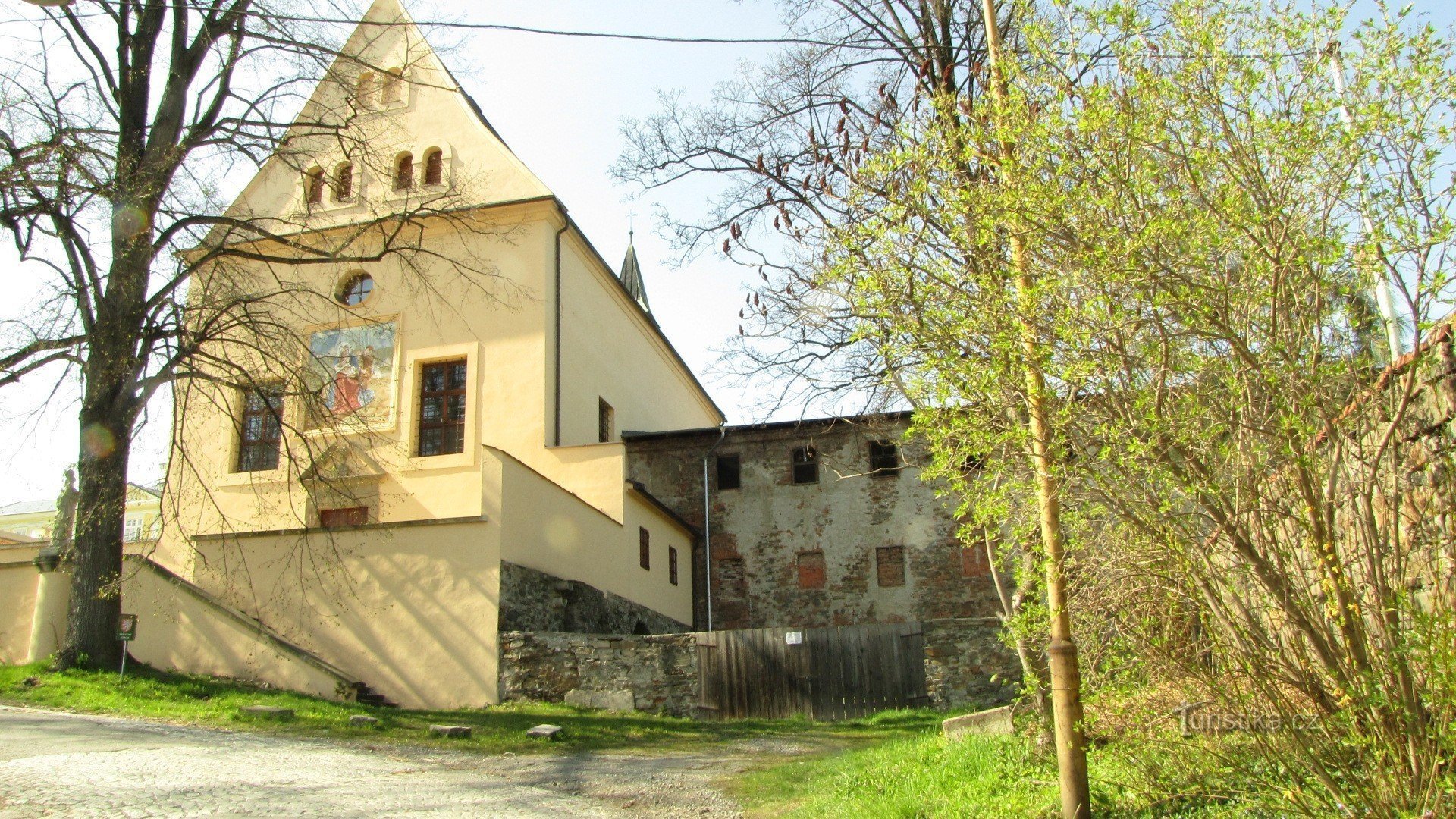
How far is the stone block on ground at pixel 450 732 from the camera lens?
39.5ft

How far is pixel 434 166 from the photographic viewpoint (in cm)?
2375

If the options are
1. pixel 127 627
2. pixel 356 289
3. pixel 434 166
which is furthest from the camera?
pixel 434 166

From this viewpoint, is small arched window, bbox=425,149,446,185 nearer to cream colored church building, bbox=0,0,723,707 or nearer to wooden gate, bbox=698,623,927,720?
cream colored church building, bbox=0,0,723,707

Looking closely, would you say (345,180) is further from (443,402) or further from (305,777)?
(305,777)

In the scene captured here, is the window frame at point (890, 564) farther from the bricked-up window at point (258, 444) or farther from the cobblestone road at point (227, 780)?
the cobblestone road at point (227, 780)

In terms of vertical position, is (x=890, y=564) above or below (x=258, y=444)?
below

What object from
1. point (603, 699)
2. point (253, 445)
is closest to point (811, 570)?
point (603, 699)

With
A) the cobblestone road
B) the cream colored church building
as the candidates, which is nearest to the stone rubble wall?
the cream colored church building

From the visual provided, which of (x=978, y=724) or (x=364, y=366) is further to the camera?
(x=364, y=366)

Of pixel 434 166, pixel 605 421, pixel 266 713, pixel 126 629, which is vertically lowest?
pixel 266 713

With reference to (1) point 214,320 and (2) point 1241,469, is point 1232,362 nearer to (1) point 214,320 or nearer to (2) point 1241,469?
(2) point 1241,469

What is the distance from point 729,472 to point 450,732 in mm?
14142

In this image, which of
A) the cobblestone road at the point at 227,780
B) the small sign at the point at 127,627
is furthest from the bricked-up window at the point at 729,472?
the cobblestone road at the point at 227,780

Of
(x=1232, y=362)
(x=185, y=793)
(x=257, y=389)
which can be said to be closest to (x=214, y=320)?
(x=257, y=389)
